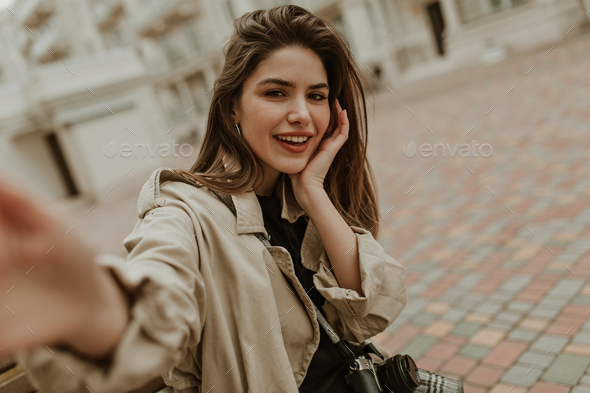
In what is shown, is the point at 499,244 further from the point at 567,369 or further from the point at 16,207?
the point at 16,207

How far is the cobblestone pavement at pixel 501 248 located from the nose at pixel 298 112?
0.50 m

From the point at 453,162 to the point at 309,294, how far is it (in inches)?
209

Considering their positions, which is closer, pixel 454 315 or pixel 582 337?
pixel 582 337

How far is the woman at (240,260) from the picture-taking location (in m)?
0.47

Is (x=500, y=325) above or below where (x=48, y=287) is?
below

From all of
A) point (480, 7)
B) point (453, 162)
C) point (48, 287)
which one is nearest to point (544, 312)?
point (48, 287)

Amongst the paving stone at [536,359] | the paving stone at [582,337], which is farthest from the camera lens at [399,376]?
the paving stone at [582,337]

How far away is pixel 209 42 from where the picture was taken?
2686 cm

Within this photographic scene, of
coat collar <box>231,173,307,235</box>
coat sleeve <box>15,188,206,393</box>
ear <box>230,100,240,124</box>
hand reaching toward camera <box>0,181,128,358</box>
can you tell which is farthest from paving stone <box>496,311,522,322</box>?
hand reaching toward camera <box>0,181,128,358</box>

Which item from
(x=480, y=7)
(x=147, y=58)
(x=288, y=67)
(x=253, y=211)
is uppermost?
(x=147, y=58)

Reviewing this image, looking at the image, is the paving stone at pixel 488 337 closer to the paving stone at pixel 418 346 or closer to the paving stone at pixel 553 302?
the paving stone at pixel 418 346

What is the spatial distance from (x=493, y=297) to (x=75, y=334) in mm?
2803

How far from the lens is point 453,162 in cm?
614

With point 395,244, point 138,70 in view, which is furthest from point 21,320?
point 138,70
